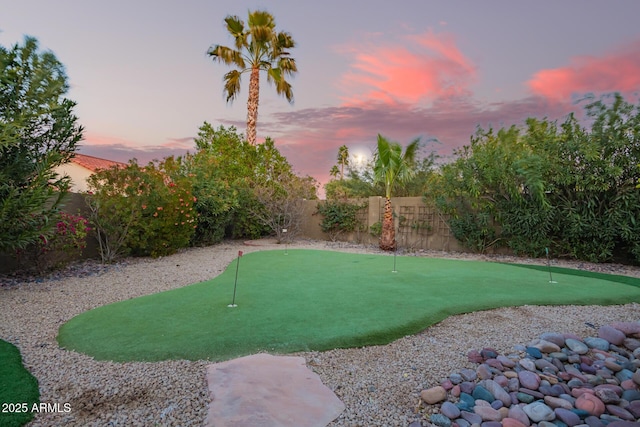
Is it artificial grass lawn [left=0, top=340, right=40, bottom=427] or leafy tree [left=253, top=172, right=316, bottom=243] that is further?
leafy tree [left=253, top=172, right=316, bottom=243]

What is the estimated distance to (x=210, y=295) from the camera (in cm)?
509

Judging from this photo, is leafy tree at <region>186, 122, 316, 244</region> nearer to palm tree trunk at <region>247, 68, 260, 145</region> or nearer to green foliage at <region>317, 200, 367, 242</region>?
palm tree trunk at <region>247, 68, 260, 145</region>

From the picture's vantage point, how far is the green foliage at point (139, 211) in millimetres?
7793

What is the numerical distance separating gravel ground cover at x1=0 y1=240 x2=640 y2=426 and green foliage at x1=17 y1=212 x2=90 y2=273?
42.8 inches

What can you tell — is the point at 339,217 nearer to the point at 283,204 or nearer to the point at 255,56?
the point at 283,204

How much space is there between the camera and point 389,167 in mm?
10648

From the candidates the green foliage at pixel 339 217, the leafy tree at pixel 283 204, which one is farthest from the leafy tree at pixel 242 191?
the green foliage at pixel 339 217

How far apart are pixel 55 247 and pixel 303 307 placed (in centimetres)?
520

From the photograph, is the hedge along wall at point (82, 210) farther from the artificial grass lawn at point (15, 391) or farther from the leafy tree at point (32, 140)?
the artificial grass lawn at point (15, 391)

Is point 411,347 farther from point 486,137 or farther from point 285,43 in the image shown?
point 285,43

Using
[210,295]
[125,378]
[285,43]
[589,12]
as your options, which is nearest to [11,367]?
[125,378]

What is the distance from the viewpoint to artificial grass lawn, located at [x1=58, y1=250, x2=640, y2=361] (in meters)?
3.31

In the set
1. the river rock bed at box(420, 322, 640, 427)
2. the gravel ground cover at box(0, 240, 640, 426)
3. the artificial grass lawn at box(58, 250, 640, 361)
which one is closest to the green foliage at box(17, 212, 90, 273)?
the gravel ground cover at box(0, 240, 640, 426)

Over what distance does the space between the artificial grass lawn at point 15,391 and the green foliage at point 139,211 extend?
517cm
